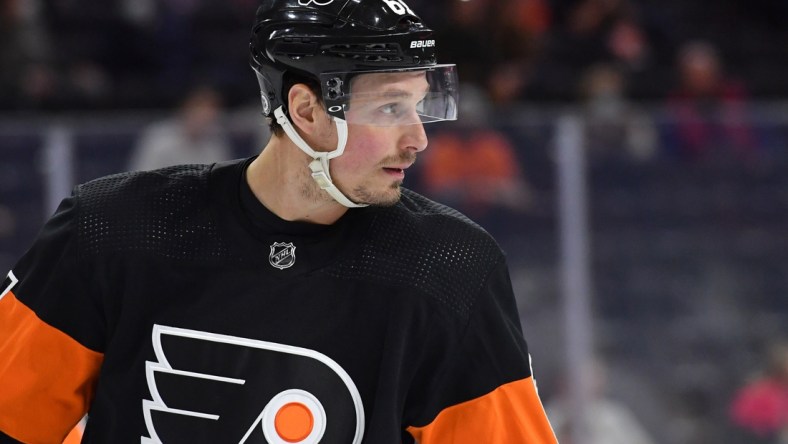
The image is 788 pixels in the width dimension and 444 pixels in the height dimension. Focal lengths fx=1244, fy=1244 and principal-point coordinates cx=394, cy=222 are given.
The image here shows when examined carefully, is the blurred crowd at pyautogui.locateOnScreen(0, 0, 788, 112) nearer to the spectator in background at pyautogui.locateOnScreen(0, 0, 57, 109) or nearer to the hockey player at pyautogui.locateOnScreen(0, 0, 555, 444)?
the spectator in background at pyautogui.locateOnScreen(0, 0, 57, 109)

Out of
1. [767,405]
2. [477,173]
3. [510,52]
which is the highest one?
[510,52]

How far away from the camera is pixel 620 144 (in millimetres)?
4652

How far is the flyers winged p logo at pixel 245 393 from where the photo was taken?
6.08 feet

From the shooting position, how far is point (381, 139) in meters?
1.86

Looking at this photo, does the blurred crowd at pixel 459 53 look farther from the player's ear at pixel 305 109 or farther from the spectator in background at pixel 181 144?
the player's ear at pixel 305 109

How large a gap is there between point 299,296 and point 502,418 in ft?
1.17

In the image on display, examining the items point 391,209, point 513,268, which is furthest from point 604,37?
point 391,209

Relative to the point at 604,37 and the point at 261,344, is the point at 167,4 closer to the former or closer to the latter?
the point at 604,37

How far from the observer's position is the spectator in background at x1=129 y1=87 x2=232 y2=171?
4367mm

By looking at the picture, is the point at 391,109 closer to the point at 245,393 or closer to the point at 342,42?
the point at 342,42

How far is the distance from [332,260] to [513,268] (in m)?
2.70

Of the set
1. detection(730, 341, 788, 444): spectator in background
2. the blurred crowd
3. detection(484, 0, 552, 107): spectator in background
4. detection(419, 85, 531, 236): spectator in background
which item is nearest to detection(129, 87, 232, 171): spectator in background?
detection(419, 85, 531, 236): spectator in background

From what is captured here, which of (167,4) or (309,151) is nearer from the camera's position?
(309,151)

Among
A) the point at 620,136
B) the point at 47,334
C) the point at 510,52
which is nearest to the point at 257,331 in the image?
the point at 47,334
